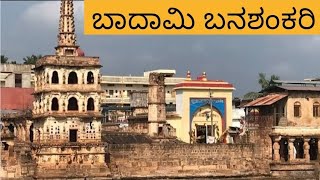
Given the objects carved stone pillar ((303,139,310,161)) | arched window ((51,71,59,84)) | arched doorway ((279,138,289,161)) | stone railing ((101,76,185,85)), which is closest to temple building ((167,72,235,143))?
arched doorway ((279,138,289,161))

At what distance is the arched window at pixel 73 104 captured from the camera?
45.3 meters

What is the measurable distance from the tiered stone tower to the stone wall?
2007 millimetres

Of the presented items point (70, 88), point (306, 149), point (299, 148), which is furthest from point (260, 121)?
point (70, 88)

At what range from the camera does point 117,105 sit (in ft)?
251

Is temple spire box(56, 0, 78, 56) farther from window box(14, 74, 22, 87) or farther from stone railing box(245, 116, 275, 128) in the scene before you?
window box(14, 74, 22, 87)

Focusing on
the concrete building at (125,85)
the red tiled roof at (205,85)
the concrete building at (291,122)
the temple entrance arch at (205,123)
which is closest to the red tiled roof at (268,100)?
the concrete building at (291,122)

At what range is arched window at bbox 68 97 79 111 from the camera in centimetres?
4528

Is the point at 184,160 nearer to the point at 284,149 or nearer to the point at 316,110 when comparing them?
the point at 284,149

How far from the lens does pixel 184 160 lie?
160ft

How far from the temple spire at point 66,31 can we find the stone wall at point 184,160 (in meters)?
6.69

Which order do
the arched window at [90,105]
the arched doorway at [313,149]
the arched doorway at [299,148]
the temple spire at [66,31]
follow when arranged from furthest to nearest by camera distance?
1. the arched doorway at [299,148]
2. the arched doorway at [313,149]
3. the temple spire at [66,31]
4. the arched window at [90,105]

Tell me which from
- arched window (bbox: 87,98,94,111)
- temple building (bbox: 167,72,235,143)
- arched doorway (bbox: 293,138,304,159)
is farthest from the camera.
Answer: temple building (bbox: 167,72,235,143)

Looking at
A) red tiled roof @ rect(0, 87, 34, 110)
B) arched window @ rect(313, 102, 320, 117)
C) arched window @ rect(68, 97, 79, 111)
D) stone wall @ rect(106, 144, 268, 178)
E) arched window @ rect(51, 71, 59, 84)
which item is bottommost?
stone wall @ rect(106, 144, 268, 178)

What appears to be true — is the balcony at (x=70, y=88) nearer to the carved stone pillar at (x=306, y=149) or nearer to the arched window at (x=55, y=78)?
the arched window at (x=55, y=78)
